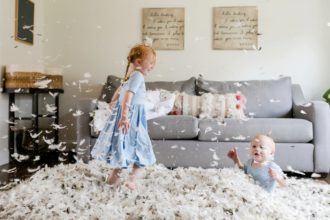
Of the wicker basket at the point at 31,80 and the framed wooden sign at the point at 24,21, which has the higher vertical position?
the framed wooden sign at the point at 24,21

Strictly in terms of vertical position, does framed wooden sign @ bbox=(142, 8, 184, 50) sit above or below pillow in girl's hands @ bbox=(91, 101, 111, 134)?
above

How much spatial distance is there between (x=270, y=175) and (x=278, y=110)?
1199mm

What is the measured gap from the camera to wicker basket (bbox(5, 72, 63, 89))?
8.77 feet

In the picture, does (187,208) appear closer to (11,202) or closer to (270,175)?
(270,175)

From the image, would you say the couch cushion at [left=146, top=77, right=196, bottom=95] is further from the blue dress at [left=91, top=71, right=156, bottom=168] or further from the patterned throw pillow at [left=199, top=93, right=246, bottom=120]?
the blue dress at [left=91, top=71, right=156, bottom=168]

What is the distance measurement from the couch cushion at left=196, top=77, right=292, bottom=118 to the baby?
3.43 ft

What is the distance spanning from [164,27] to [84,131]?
126cm

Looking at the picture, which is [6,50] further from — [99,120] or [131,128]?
[131,128]

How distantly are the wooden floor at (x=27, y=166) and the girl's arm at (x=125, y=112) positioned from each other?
0.69 meters

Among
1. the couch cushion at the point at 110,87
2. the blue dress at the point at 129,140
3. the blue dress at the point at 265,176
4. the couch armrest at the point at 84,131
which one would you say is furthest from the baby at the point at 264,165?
the couch cushion at the point at 110,87

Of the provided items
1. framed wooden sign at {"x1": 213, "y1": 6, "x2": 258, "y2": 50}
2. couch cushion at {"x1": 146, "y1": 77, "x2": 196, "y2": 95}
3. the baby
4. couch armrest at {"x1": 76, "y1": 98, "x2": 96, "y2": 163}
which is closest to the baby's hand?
the baby

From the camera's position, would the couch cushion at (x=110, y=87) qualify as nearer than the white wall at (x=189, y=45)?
Yes

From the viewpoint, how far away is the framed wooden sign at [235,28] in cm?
313

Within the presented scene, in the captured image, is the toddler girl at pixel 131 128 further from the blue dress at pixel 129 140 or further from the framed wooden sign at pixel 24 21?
the framed wooden sign at pixel 24 21
